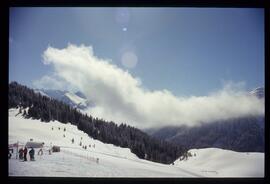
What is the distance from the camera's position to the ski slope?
5266 millimetres

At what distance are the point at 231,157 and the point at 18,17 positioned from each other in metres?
3.33

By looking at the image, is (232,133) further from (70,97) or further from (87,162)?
(70,97)

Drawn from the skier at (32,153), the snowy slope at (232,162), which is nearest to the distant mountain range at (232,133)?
the snowy slope at (232,162)

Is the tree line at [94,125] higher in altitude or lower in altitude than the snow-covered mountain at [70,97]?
lower

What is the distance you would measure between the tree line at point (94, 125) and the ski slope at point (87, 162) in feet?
0.28

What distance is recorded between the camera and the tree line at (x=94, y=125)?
5.32 meters

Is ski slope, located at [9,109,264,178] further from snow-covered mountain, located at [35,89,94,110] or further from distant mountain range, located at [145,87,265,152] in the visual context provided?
snow-covered mountain, located at [35,89,94,110]

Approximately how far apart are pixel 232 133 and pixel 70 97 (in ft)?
7.11

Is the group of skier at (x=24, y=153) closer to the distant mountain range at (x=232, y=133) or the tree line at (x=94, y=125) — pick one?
the tree line at (x=94, y=125)

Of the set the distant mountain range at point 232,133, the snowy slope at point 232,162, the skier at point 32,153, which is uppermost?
the distant mountain range at point 232,133

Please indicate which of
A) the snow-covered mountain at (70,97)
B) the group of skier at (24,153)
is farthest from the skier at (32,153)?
the snow-covered mountain at (70,97)

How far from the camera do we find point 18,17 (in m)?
5.29

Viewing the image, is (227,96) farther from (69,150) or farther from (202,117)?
(69,150)
